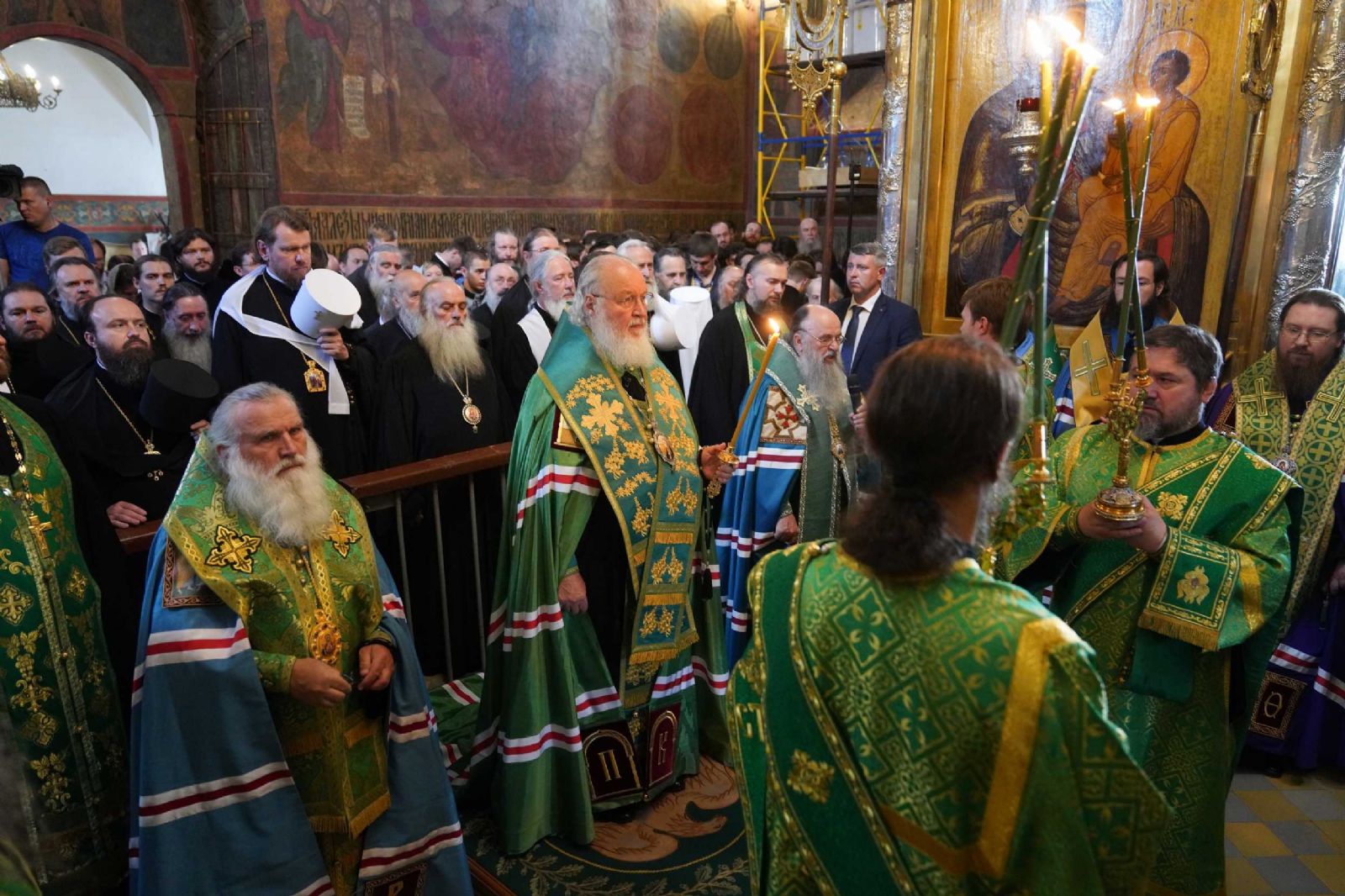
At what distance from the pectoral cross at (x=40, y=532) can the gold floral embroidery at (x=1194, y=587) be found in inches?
121

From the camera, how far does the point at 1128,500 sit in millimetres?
2141

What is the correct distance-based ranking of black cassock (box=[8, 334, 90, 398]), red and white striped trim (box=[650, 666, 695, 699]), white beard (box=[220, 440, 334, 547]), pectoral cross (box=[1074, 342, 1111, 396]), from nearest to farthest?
white beard (box=[220, 440, 334, 547]) → red and white striped trim (box=[650, 666, 695, 699]) → pectoral cross (box=[1074, 342, 1111, 396]) → black cassock (box=[8, 334, 90, 398])

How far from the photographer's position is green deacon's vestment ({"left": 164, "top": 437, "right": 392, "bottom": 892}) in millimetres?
2316

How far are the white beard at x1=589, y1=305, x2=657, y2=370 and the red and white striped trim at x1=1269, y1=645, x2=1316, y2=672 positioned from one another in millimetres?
2982

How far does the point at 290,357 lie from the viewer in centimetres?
446

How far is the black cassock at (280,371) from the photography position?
4.45 meters

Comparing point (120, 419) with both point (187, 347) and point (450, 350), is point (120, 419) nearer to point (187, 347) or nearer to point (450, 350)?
point (187, 347)

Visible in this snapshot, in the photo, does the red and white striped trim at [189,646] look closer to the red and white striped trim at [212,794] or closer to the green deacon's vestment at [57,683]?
the red and white striped trim at [212,794]

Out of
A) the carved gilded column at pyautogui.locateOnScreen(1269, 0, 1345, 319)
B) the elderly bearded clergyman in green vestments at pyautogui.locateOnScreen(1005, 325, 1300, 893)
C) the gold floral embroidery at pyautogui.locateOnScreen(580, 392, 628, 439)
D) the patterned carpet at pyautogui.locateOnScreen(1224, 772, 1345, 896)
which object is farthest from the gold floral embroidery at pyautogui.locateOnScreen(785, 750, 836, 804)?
the carved gilded column at pyautogui.locateOnScreen(1269, 0, 1345, 319)

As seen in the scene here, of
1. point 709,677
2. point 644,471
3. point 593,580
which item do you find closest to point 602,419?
point 644,471

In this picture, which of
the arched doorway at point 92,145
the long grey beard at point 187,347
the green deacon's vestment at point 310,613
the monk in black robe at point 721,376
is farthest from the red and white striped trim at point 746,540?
the arched doorway at point 92,145

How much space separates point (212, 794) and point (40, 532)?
0.93 m

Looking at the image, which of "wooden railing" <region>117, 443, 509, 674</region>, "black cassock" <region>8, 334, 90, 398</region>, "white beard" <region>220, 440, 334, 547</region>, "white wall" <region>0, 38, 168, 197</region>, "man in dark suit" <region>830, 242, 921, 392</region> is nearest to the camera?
"white beard" <region>220, 440, 334, 547</region>

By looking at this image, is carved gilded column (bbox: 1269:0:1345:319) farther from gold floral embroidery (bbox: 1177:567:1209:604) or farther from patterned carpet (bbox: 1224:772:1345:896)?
gold floral embroidery (bbox: 1177:567:1209:604)
